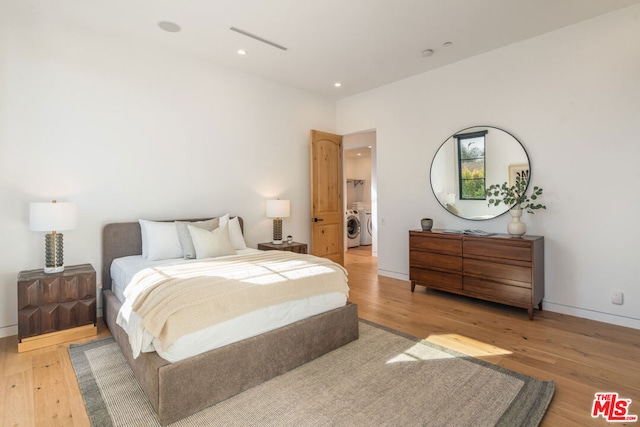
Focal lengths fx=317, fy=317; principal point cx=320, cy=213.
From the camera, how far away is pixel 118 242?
11.3ft

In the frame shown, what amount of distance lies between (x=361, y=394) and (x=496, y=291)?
2299 millimetres

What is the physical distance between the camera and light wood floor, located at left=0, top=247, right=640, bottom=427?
1933 mm

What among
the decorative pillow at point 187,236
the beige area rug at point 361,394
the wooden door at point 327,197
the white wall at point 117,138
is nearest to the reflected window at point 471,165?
the wooden door at point 327,197

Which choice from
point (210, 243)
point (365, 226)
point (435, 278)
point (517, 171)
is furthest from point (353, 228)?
point (210, 243)

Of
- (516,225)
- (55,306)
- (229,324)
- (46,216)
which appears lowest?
(55,306)

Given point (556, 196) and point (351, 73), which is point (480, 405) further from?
point (351, 73)

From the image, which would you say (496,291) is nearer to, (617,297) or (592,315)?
(592,315)

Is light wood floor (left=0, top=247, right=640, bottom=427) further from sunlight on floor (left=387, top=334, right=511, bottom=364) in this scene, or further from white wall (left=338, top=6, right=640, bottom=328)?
white wall (left=338, top=6, right=640, bottom=328)

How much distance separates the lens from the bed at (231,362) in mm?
1787

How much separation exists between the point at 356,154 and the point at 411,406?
7.73 m

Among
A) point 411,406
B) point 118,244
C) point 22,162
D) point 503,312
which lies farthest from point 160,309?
point 503,312

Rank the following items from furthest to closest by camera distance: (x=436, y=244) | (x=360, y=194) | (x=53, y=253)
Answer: (x=360, y=194)
(x=436, y=244)
(x=53, y=253)

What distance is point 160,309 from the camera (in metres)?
1.87

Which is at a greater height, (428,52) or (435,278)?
(428,52)
